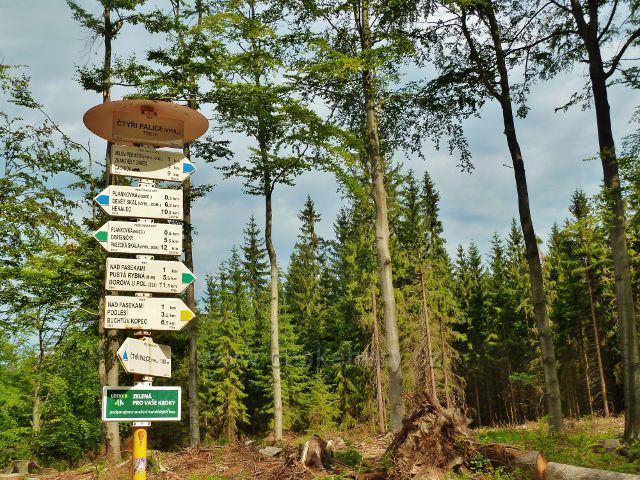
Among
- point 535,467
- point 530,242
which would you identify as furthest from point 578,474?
point 530,242

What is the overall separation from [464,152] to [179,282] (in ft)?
39.9

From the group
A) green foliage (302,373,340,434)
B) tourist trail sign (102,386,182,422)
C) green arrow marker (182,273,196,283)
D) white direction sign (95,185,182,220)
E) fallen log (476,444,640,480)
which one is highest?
white direction sign (95,185,182,220)

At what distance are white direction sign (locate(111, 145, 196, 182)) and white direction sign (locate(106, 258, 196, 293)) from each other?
3.64 feet

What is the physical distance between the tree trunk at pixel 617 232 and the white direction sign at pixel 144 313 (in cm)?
978

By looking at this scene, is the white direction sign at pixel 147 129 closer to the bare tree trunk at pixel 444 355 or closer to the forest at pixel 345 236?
the forest at pixel 345 236

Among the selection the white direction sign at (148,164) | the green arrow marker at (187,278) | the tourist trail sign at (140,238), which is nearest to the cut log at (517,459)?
the green arrow marker at (187,278)

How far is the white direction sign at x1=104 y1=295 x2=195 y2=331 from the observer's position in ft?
20.2

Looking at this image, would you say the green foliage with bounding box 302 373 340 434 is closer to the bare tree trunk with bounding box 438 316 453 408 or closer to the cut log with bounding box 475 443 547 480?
the bare tree trunk with bounding box 438 316 453 408

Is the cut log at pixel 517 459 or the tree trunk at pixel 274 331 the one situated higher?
the tree trunk at pixel 274 331

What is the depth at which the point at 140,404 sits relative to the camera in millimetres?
6047

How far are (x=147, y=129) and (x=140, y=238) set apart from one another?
1.44 metres

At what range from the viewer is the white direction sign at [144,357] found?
6008 millimetres

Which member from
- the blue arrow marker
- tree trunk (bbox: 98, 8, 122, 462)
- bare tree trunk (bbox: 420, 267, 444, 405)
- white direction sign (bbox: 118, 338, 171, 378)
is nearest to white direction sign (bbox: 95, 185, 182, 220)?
the blue arrow marker

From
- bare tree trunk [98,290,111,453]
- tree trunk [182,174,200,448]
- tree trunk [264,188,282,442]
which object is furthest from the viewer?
tree trunk [264,188,282,442]
